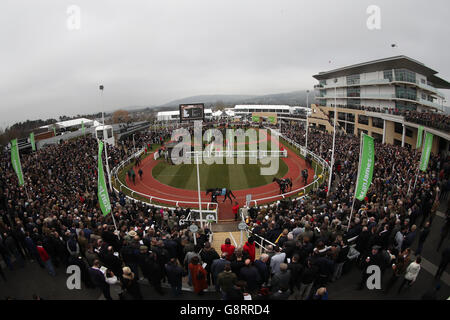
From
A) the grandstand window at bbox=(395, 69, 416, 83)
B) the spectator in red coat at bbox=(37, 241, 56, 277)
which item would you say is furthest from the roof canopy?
the spectator in red coat at bbox=(37, 241, 56, 277)

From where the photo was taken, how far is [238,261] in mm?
5488

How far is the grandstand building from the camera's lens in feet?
104

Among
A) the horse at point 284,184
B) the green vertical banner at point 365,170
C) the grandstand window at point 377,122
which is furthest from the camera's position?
the grandstand window at point 377,122

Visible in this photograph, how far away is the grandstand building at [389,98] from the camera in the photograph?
31578mm

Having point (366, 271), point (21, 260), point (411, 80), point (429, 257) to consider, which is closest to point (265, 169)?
point (429, 257)

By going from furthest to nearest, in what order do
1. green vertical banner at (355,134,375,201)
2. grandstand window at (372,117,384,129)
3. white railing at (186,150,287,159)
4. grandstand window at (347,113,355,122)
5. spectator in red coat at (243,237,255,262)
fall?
grandstand window at (347,113,355,122) → grandstand window at (372,117,384,129) → white railing at (186,150,287,159) → green vertical banner at (355,134,375,201) → spectator in red coat at (243,237,255,262)

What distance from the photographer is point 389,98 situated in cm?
3650

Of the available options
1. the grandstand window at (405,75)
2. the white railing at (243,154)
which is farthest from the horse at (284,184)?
the grandstand window at (405,75)

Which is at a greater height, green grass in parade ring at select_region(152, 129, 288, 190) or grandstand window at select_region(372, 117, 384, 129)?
grandstand window at select_region(372, 117, 384, 129)

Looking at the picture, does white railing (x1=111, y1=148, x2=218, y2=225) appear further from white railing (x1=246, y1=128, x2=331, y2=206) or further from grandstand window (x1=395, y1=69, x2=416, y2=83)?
grandstand window (x1=395, y1=69, x2=416, y2=83)

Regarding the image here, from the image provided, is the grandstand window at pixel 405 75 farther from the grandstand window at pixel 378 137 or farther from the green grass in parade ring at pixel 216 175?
the green grass in parade ring at pixel 216 175

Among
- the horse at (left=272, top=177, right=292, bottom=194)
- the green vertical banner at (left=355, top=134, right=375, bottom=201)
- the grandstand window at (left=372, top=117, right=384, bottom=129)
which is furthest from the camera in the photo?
the grandstand window at (left=372, top=117, right=384, bottom=129)

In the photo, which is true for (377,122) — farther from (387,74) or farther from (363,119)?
(387,74)

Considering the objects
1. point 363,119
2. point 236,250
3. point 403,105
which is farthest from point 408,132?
point 236,250
